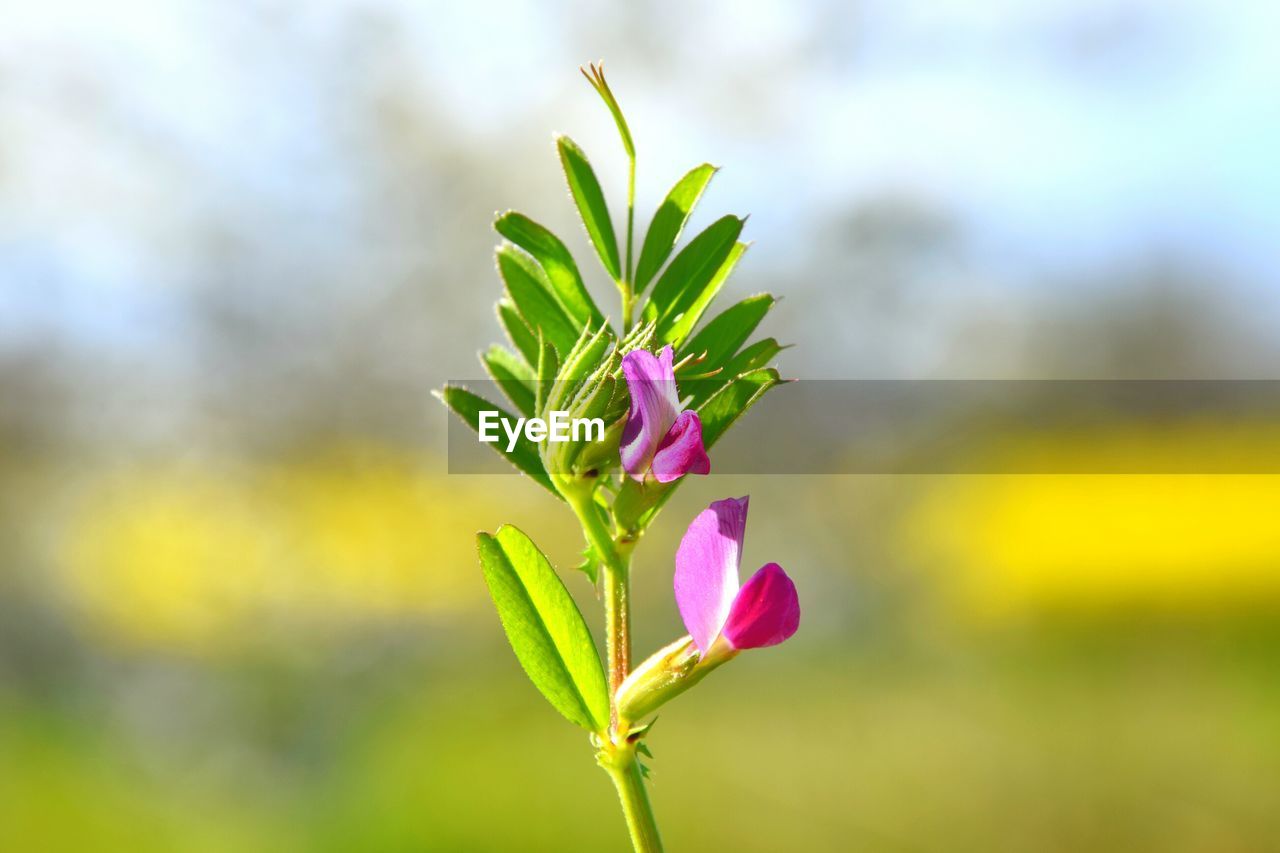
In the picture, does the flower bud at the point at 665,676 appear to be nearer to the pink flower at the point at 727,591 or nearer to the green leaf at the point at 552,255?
the pink flower at the point at 727,591

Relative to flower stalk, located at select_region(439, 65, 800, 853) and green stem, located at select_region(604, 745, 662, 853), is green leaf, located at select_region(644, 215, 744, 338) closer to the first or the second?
flower stalk, located at select_region(439, 65, 800, 853)

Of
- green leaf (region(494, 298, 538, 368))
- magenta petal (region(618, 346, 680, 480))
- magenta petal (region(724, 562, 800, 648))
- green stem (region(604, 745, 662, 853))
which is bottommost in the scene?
green stem (region(604, 745, 662, 853))

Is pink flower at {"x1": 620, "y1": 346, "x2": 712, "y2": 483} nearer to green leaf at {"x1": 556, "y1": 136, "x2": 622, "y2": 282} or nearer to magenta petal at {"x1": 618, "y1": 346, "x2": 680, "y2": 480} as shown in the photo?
magenta petal at {"x1": 618, "y1": 346, "x2": 680, "y2": 480}

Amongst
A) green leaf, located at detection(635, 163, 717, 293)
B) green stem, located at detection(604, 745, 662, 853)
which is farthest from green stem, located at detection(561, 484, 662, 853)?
green leaf, located at detection(635, 163, 717, 293)

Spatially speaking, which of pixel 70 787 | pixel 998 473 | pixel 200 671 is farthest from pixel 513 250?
pixel 998 473

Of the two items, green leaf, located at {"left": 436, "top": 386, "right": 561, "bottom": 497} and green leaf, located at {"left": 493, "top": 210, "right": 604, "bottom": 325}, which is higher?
green leaf, located at {"left": 493, "top": 210, "right": 604, "bottom": 325}

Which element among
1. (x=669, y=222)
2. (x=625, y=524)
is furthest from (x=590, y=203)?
(x=625, y=524)

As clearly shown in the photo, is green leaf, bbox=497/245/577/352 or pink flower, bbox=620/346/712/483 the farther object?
green leaf, bbox=497/245/577/352
